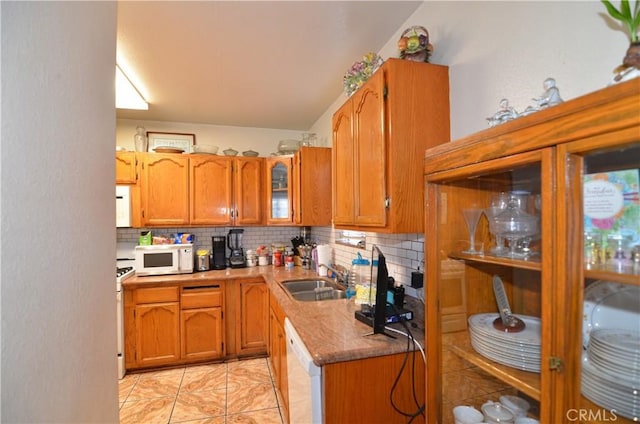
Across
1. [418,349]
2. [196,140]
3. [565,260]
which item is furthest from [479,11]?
[196,140]

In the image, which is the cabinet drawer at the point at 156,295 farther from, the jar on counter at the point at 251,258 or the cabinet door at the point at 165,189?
the jar on counter at the point at 251,258

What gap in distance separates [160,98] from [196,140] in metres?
0.83

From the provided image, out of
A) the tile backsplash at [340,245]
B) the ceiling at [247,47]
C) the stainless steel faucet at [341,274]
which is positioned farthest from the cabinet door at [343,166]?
the stainless steel faucet at [341,274]

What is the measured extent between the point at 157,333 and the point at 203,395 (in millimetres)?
819

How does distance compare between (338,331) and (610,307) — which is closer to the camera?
(610,307)

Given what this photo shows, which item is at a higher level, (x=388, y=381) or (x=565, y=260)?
(x=565, y=260)

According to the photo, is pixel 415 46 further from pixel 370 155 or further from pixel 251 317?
pixel 251 317

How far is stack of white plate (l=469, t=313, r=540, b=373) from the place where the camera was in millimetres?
797

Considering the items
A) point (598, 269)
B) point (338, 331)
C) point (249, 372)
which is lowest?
point (249, 372)

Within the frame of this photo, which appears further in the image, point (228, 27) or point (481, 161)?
point (228, 27)

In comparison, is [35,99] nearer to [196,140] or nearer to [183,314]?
[183,314]

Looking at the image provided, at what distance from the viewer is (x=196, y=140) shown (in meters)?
3.58

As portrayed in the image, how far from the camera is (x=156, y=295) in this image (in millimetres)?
2850

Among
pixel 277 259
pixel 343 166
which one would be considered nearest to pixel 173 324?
pixel 277 259
